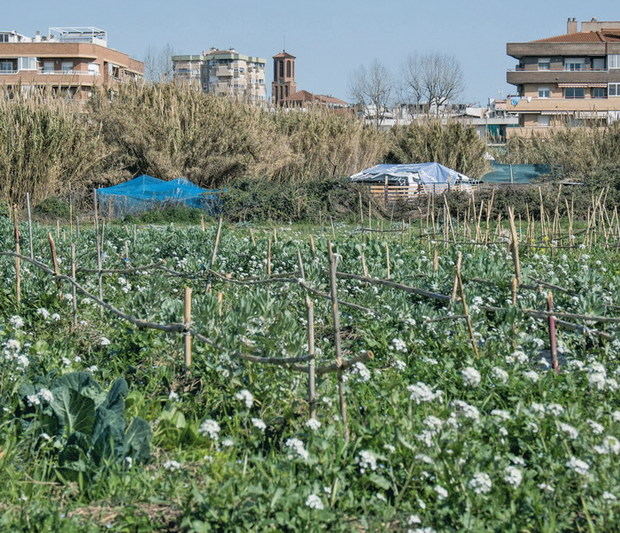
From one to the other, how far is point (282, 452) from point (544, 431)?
1131 millimetres

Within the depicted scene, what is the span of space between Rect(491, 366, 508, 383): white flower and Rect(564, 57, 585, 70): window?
7448 cm

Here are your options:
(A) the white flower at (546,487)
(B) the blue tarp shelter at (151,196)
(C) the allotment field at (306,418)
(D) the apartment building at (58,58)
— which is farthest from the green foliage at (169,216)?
(D) the apartment building at (58,58)

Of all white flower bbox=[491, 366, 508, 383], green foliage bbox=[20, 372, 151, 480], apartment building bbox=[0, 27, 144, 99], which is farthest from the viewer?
apartment building bbox=[0, 27, 144, 99]

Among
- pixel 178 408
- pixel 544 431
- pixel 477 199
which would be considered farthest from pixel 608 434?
pixel 477 199

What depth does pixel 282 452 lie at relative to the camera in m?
4.59

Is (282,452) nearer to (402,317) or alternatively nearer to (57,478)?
(57,478)

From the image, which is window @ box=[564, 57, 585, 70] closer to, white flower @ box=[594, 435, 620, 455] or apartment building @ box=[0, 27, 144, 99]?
apartment building @ box=[0, 27, 144, 99]

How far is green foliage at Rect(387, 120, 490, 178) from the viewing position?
32219mm

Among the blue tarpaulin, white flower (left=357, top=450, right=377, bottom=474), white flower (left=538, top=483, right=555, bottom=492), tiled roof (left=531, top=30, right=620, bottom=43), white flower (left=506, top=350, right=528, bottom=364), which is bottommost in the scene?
white flower (left=538, top=483, right=555, bottom=492)

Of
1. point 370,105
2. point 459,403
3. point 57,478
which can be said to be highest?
point 370,105

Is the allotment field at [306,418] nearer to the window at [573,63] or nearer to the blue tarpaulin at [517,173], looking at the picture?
the blue tarpaulin at [517,173]

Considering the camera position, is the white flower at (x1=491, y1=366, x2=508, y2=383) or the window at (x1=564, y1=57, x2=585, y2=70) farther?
the window at (x1=564, y1=57, x2=585, y2=70)

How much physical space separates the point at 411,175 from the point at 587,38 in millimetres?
55607

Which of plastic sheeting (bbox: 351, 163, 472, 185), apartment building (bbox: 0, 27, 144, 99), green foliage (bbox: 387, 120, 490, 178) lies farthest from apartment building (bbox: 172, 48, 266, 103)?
plastic sheeting (bbox: 351, 163, 472, 185)
